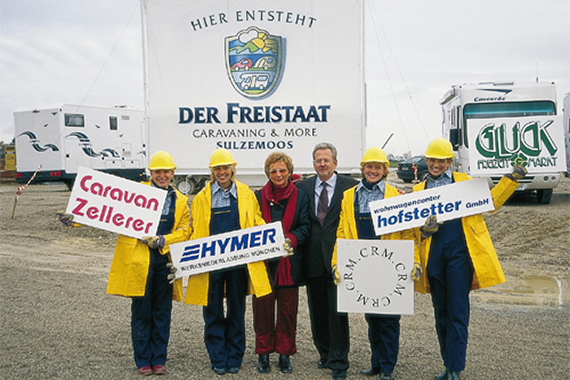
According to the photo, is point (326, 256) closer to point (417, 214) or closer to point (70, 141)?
point (417, 214)

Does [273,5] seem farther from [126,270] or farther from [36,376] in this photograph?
[36,376]

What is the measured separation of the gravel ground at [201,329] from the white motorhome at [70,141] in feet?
39.2

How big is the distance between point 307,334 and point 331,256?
1.42 m

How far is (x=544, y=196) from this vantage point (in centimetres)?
1510

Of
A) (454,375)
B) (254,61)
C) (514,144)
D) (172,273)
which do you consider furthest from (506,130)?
(254,61)

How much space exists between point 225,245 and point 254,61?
219 inches

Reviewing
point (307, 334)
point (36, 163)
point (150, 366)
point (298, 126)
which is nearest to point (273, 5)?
point (298, 126)

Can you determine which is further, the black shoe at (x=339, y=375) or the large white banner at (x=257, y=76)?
the large white banner at (x=257, y=76)

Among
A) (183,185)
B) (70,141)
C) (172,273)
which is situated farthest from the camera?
(70,141)

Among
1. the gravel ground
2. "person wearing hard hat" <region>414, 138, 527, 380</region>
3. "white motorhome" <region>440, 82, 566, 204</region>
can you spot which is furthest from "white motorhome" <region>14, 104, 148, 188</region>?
"person wearing hard hat" <region>414, 138, 527, 380</region>

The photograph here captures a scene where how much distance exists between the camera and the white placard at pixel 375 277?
4344 mm

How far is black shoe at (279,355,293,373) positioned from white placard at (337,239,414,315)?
0.68 metres

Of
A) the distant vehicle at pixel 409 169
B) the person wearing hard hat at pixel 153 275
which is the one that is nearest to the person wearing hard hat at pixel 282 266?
the person wearing hard hat at pixel 153 275

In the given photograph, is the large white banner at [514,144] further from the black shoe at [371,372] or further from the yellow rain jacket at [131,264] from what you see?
the yellow rain jacket at [131,264]
